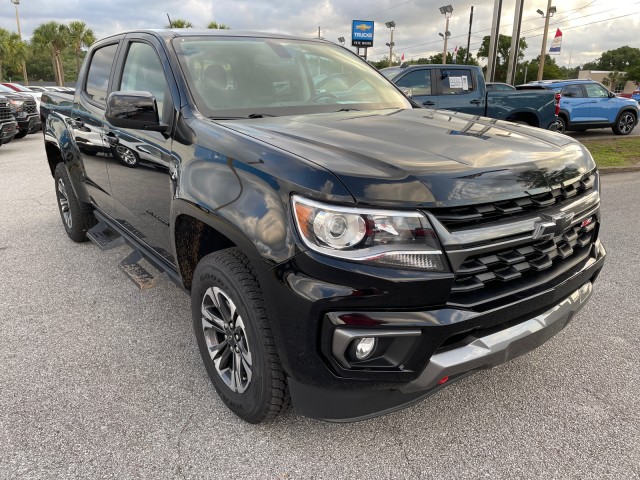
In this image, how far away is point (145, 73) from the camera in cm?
308

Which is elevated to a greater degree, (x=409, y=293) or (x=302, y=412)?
(x=409, y=293)

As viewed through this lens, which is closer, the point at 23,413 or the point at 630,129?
the point at 23,413

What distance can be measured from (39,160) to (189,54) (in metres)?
9.56

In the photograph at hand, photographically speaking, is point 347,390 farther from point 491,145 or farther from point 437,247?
point 491,145

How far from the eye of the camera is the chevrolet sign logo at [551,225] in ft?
6.44

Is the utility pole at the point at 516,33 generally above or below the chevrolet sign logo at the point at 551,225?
above

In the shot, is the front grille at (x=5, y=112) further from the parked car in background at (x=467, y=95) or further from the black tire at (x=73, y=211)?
the parked car in background at (x=467, y=95)

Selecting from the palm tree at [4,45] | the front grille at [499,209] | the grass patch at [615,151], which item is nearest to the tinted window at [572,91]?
the grass patch at [615,151]

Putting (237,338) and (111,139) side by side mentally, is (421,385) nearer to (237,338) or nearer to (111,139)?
(237,338)

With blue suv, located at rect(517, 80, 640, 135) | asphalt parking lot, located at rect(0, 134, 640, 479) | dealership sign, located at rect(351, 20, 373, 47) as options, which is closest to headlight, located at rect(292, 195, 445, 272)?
asphalt parking lot, located at rect(0, 134, 640, 479)

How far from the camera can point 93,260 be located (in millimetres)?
4508

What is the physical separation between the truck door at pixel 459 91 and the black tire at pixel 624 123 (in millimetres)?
6956

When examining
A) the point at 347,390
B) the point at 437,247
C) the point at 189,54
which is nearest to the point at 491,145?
the point at 437,247

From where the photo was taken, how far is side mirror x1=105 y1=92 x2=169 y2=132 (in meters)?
2.50
